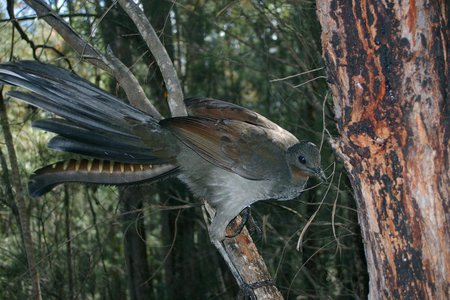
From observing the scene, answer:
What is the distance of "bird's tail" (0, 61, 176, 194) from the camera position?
2.94m

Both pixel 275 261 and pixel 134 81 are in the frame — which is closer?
pixel 134 81

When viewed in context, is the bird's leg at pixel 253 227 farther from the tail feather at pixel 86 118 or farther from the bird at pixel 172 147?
the tail feather at pixel 86 118

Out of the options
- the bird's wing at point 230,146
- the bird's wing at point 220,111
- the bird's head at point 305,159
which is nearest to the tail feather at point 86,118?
the bird's wing at point 230,146

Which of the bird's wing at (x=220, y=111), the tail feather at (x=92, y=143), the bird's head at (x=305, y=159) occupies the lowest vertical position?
the bird's head at (x=305, y=159)

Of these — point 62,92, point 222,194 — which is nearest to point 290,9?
point 222,194

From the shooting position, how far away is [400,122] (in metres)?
1.86

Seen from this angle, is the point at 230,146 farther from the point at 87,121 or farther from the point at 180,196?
the point at 180,196

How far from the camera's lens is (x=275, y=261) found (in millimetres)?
6586

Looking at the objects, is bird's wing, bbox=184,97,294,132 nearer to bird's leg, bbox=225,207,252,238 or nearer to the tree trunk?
bird's leg, bbox=225,207,252,238

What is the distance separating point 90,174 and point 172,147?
1.97 ft

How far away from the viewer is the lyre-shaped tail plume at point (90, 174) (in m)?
3.05

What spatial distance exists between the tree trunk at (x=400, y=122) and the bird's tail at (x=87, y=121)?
1593 mm

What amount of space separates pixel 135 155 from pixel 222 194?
0.59 m

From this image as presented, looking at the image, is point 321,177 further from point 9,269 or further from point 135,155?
point 9,269
